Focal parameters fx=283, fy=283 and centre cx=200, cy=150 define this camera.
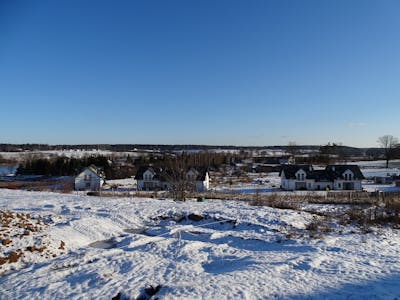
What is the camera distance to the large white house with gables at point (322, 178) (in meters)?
46.0

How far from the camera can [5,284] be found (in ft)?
22.2

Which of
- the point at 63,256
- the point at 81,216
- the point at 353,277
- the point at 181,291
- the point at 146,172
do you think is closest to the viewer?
the point at 181,291

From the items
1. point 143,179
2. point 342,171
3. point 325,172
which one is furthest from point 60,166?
point 342,171

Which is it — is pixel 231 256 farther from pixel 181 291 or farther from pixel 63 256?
pixel 63 256

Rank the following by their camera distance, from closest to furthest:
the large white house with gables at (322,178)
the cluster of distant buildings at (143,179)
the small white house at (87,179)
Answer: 1. the large white house with gables at (322,178)
2. the cluster of distant buildings at (143,179)
3. the small white house at (87,179)

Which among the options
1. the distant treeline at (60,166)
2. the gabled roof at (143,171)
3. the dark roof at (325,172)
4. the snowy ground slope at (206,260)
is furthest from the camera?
the distant treeline at (60,166)

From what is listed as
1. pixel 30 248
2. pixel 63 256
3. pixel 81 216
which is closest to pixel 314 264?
pixel 63 256

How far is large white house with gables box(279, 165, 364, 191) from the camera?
46.0 meters

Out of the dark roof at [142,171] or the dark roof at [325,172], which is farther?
the dark roof at [142,171]

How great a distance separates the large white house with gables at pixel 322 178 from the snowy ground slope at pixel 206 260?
3487 centimetres

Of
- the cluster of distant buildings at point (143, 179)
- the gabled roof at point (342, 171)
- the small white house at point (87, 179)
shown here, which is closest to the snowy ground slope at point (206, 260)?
the cluster of distant buildings at point (143, 179)

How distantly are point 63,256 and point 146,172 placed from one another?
40868 mm

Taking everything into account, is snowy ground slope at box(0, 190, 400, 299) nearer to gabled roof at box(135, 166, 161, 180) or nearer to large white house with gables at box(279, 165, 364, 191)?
large white house with gables at box(279, 165, 364, 191)

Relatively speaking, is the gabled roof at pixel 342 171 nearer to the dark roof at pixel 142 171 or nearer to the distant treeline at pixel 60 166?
the dark roof at pixel 142 171
